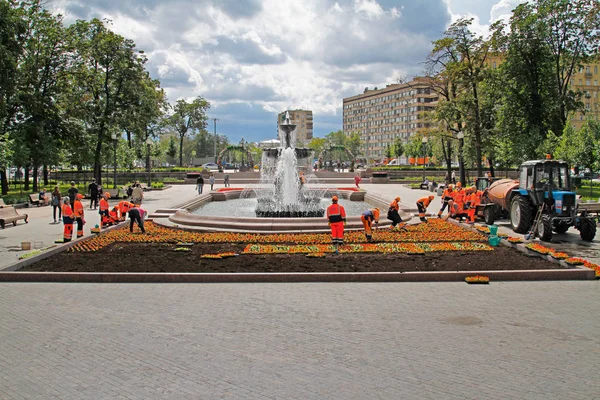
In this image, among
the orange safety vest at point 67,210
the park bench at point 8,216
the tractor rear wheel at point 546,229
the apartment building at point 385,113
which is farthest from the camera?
the apartment building at point 385,113

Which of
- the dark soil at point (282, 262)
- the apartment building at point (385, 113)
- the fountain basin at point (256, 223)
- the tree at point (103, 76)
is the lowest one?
the dark soil at point (282, 262)

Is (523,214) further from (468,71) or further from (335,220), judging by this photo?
(468,71)

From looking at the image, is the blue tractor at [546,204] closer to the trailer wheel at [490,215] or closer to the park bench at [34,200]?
the trailer wheel at [490,215]

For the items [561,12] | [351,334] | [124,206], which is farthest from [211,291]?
[561,12]

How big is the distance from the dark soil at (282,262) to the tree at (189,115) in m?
71.6

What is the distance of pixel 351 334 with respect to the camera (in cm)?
727

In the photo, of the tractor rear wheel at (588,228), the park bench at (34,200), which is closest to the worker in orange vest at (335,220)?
the tractor rear wheel at (588,228)

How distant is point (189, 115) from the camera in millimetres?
83688

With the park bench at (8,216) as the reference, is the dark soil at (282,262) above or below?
below

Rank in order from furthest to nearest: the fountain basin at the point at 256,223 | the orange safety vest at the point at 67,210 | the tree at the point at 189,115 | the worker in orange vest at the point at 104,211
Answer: the tree at the point at 189,115
the worker in orange vest at the point at 104,211
the fountain basin at the point at 256,223
the orange safety vest at the point at 67,210

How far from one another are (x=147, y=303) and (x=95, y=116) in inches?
1286

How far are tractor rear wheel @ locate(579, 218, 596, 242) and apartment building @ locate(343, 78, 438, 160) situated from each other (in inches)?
4121

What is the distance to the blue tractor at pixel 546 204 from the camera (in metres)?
15.6

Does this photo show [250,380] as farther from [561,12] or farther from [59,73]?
[561,12]
